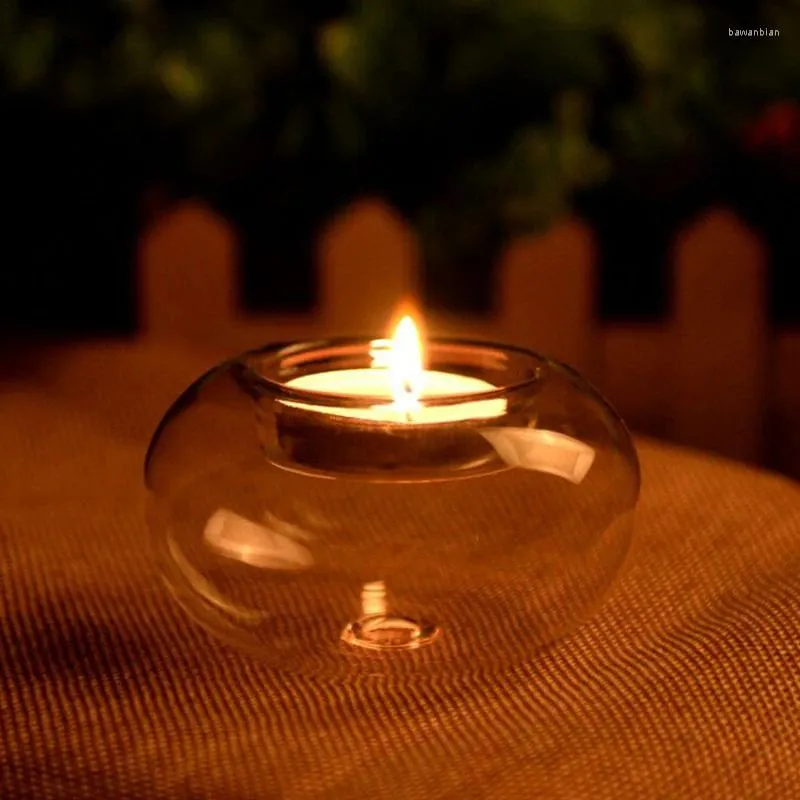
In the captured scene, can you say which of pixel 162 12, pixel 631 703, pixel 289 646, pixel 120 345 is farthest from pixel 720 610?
pixel 162 12

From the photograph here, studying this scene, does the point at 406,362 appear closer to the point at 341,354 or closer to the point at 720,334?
the point at 341,354

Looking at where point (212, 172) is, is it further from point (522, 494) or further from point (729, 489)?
point (522, 494)

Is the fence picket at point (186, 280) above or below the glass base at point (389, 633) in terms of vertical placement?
above

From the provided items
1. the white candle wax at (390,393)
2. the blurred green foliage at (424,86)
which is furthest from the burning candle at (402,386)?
the blurred green foliage at (424,86)

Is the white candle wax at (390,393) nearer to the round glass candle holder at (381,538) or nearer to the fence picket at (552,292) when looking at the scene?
the round glass candle holder at (381,538)

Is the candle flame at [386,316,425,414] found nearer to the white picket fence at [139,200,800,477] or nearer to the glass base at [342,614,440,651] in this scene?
the glass base at [342,614,440,651]

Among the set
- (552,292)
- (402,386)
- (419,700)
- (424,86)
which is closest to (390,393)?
(402,386)

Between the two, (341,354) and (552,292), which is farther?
(552,292)
